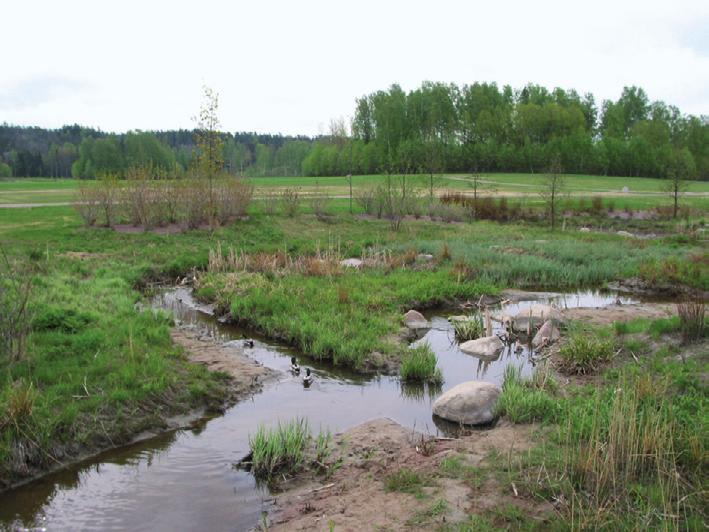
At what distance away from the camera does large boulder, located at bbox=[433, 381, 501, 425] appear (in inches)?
331

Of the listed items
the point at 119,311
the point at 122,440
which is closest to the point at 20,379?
the point at 122,440

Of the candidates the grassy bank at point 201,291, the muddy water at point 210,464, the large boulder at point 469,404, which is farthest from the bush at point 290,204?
the large boulder at point 469,404

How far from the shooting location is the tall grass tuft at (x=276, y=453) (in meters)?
6.93

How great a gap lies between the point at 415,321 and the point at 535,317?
8.52 ft

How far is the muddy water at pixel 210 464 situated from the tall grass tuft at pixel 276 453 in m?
0.23

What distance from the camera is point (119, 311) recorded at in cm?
1224

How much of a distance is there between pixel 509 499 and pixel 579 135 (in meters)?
79.6

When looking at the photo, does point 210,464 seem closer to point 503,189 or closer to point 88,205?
point 88,205

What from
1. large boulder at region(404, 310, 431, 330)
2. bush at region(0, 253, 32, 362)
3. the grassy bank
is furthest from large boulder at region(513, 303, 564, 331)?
bush at region(0, 253, 32, 362)

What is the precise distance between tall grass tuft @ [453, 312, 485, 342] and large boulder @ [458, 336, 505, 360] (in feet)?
1.78

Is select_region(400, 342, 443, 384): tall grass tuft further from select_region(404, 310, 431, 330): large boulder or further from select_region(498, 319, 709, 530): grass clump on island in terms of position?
select_region(404, 310, 431, 330): large boulder

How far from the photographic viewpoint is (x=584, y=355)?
391 inches

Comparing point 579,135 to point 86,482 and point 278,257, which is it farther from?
point 86,482

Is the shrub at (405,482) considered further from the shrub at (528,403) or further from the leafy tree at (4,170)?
the leafy tree at (4,170)
